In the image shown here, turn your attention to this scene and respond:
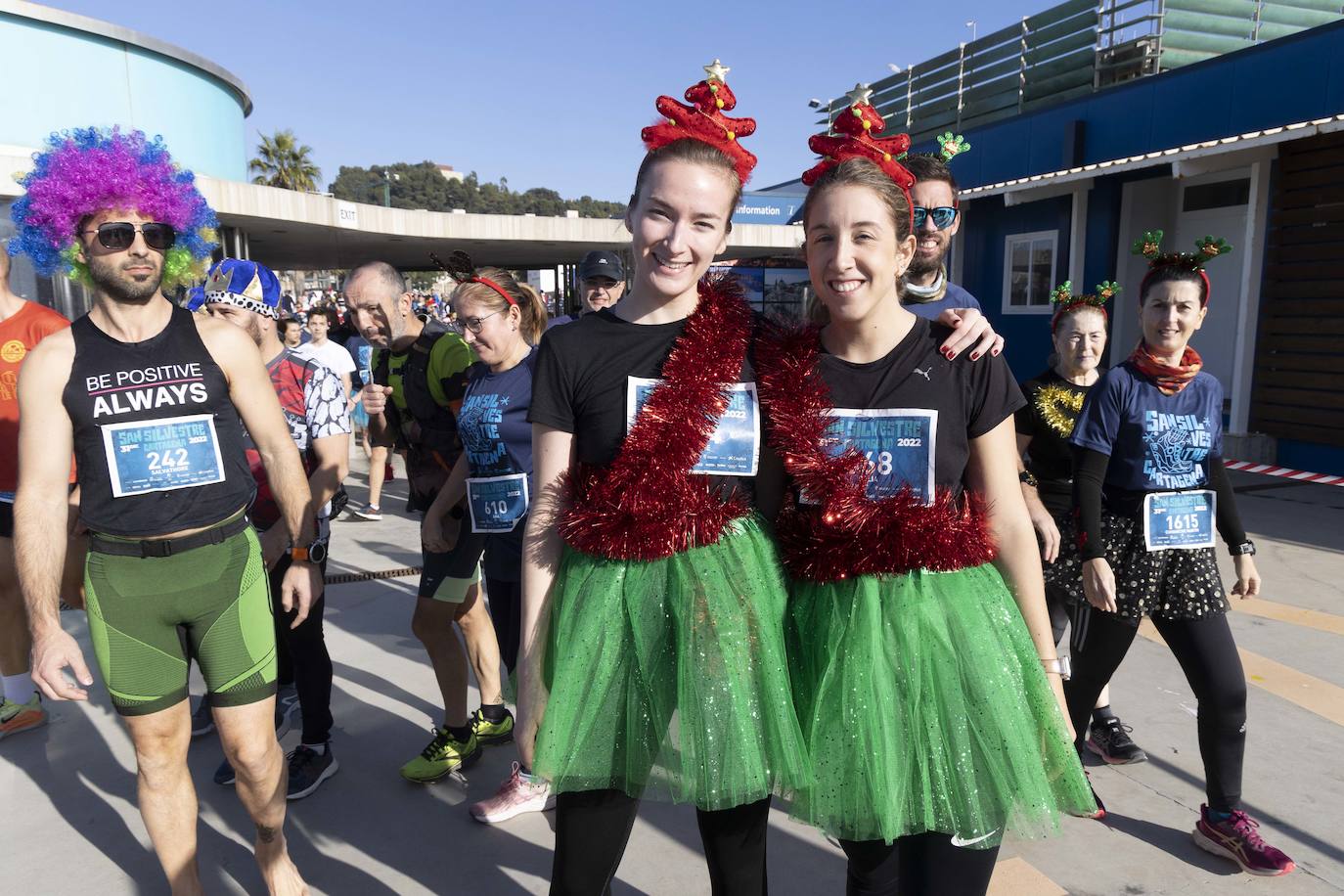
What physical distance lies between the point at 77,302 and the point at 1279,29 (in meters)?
17.4

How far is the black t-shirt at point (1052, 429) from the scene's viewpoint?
10.8ft

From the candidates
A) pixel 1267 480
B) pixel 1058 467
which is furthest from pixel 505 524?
pixel 1267 480

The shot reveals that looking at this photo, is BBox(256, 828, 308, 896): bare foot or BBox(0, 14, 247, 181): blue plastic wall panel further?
BBox(0, 14, 247, 181): blue plastic wall panel

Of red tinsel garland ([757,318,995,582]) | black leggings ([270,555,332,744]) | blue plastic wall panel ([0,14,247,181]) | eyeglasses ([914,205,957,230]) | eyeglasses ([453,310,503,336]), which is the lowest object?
black leggings ([270,555,332,744])

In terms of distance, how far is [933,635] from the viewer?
1.65 metres

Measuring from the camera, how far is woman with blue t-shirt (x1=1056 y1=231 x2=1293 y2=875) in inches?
105

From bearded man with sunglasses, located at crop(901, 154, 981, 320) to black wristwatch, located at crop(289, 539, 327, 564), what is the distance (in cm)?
211

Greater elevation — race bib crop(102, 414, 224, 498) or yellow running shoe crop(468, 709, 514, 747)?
race bib crop(102, 414, 224, 498)

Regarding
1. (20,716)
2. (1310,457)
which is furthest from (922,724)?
(1310,457)

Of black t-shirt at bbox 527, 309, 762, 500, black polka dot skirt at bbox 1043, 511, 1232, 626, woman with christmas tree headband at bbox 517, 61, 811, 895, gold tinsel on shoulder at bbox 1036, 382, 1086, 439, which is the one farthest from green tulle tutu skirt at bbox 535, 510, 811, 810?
gold tinsel on shoulder at bbox 1036, 382, 1086, 439

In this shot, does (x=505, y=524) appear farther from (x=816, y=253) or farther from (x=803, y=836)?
(x=816, y=253)

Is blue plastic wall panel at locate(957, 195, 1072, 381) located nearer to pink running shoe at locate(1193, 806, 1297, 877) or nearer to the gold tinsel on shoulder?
the gold tinsel on shoulder

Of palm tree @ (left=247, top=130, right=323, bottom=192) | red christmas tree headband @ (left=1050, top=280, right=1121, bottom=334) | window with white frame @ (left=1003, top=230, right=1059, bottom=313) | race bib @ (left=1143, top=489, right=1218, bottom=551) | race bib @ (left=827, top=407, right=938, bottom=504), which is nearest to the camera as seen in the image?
race bib @ (left=827, top=407, right=938, bottom=504)

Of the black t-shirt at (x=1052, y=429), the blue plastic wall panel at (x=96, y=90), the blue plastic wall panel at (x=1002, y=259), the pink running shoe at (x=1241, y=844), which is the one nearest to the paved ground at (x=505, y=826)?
the pink running shoe at (x=1241, y=844)
